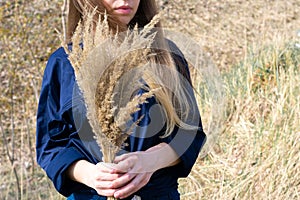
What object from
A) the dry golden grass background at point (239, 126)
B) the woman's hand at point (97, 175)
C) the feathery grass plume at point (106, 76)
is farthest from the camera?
the dry golden grass background at point (239, 126)

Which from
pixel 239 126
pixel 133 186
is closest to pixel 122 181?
pixel 133 186

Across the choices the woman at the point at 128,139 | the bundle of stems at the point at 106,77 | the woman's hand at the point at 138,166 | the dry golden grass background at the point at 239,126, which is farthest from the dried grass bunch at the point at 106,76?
the dry golden grass background at the point at 239,126

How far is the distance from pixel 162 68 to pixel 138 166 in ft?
1.29

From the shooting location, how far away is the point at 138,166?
5.87 ft

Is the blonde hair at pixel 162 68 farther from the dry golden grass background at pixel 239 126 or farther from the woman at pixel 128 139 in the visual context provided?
the dry golden grass background at pixel 239 126

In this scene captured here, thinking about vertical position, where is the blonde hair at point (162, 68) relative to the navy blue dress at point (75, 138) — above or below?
above

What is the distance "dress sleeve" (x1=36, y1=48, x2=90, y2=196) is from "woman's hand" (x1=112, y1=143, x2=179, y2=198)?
209 millimetres

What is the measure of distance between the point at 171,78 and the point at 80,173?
446 millimetres

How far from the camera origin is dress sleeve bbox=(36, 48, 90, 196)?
191 centimetres

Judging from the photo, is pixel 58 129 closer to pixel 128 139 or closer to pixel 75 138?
pixel 75 138

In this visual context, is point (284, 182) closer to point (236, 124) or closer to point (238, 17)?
point (236, 124)

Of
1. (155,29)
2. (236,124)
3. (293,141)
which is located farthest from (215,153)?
(155,29)

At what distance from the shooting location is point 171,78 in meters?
2.01

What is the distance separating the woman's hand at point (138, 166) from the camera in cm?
175
